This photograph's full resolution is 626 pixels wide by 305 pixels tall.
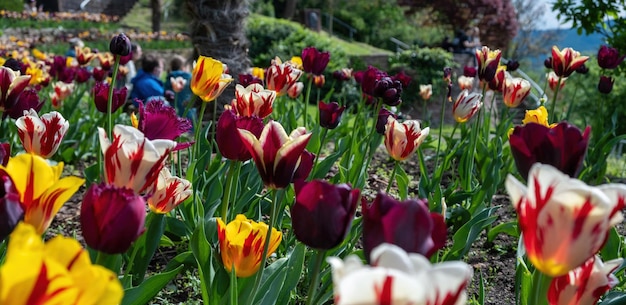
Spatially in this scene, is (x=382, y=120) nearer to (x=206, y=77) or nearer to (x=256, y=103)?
(x=256, y=103)

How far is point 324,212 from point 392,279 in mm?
416

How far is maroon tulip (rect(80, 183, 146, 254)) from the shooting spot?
2.81ft

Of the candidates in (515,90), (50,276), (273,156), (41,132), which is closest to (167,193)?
(41,132)

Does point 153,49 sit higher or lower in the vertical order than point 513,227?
lower

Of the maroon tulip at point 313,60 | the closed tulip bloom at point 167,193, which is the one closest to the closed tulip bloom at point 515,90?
the maroon tulip at point 313,60

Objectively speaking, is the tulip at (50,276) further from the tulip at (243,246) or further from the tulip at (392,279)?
the tulip at (243,246)

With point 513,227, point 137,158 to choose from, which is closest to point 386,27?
point 513,227

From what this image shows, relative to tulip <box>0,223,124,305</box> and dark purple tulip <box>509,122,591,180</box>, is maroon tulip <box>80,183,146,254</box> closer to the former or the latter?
tulip <box>0,223,124,305</box>

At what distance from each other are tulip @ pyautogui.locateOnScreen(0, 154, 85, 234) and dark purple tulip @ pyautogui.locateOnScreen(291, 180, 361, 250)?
32 cm

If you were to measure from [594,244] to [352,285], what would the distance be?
40cm

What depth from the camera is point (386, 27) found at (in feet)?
91.9

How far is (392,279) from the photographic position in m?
0.54

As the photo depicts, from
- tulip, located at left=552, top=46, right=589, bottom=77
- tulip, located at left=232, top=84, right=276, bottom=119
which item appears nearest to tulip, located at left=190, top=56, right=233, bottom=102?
tulip, located at left=232, top=84, right=276, bottom=119

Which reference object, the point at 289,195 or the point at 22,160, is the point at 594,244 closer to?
the point at 22,160
